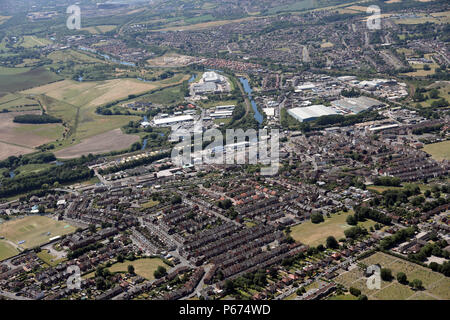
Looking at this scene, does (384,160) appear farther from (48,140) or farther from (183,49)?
(183,49)

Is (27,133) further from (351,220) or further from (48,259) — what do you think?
(351,220)

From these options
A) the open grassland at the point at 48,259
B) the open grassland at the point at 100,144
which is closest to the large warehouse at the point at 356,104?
the open grassland at the point at 100,144

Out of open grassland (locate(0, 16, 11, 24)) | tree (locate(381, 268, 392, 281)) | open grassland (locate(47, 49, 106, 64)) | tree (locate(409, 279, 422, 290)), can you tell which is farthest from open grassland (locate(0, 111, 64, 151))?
open grassland (locate(0, 16, 11, 24))

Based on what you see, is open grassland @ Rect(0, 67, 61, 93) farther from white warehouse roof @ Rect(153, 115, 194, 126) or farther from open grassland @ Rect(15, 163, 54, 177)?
open grassland @ Rect(15, 163, 54, 177)

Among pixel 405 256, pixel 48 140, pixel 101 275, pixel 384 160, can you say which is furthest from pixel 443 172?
pixel 48 140

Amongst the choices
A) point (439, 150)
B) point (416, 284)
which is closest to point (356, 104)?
point (439, 150)
